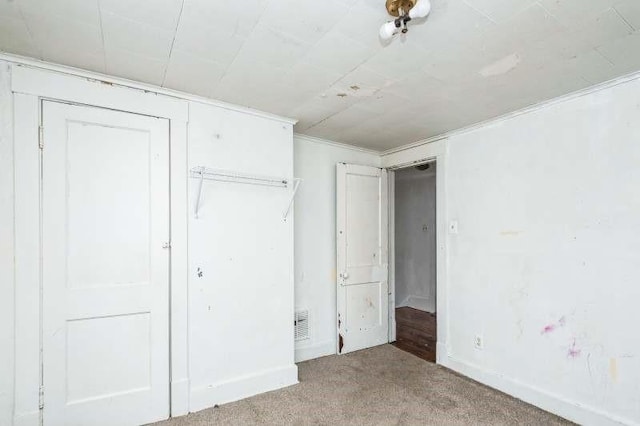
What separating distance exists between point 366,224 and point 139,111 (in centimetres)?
236

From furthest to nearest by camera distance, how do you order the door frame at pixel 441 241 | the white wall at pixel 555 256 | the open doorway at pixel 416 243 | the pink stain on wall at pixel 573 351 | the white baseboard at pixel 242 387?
the open doorway at pixel 416 243
the door frame at pixel 441 241
the white baseboard at pixel 242 387
the pink stain on wall at pixel 573 351
the white wall at pixel 555 256

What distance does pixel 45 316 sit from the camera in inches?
74.4

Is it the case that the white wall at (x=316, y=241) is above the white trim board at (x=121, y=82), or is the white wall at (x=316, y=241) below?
below

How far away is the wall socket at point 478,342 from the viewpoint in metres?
2.75

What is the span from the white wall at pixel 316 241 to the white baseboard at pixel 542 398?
49.8 inches

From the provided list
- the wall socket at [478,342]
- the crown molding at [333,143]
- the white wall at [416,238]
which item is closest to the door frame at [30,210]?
the crown molding at [333,143]

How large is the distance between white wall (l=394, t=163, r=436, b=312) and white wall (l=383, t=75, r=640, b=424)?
2.42m

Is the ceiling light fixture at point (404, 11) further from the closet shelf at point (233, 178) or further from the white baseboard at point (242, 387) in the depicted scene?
the white baseboard at point (242, 387)

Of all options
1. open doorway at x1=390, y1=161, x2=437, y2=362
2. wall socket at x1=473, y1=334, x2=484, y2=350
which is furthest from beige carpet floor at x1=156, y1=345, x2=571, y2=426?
open doorway at x1=390, y1=161, x2=437, y2=362

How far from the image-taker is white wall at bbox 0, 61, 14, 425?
5.83 feet

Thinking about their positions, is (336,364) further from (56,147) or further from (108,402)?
(56,147)

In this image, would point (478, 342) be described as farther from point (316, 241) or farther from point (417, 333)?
point (316, 241)

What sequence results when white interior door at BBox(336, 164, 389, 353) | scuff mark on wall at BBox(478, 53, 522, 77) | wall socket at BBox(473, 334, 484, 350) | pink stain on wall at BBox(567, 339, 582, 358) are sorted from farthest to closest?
white interior door at BBox(336, 164, 389, 353) → wall socket at BBox(473, 334, 484, 350) → pink stain on wall at BBox(567, 339, 582, 358) → scuff mark on wall at BBox(478, 53, 522, 77)

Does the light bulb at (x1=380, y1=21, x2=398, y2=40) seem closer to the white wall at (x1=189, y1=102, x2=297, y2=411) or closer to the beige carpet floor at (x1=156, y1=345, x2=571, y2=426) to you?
the white wall at (x1=189, y1=102, x2=297, y2=411)
